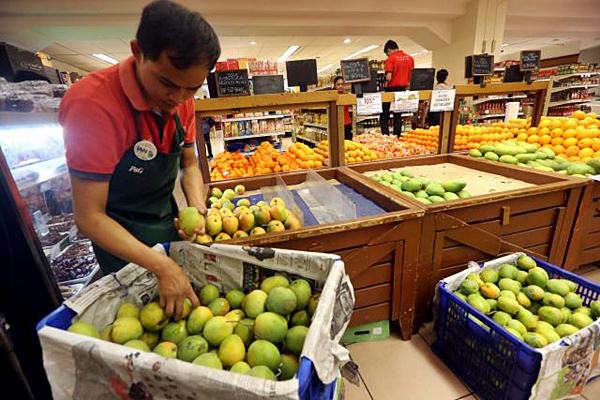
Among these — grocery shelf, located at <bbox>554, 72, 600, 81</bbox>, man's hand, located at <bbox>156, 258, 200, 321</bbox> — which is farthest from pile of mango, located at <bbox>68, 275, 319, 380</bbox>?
grocery shelf, located at <bbox>554, 72, 600, 81</bbox>

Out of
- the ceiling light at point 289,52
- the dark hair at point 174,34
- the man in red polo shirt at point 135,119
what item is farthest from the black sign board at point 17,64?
the ceiling light at point 289,52

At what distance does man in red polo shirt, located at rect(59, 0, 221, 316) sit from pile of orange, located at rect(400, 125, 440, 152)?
9.46 ft

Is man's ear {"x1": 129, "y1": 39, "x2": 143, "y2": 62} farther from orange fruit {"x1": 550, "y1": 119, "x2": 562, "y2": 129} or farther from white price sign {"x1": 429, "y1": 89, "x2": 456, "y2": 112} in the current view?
orange fruit {"x1": 550, "y1": 119, "x2": 562, "y2": 129}

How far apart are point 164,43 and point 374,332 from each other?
1.69m

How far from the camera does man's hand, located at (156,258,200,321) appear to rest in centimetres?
84

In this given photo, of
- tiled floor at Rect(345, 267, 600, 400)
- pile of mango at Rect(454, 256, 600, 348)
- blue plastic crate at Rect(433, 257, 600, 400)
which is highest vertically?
pile of mango at Rect(454, 256, 600, 348)

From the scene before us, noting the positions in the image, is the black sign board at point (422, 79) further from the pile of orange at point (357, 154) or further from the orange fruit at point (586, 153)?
the orange fruit at point (586, 153)

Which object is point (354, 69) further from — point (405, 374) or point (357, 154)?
point (405, 374)

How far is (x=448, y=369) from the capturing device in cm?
155

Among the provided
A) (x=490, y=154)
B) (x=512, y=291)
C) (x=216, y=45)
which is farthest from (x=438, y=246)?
(x=216, y=45)

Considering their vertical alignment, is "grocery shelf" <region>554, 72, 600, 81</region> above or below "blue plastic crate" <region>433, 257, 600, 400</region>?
above

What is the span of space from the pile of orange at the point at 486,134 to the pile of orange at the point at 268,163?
141 centimetres

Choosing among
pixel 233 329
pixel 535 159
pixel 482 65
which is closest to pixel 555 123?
pixel 535 159

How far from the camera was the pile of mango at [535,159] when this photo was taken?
1.96 metres
